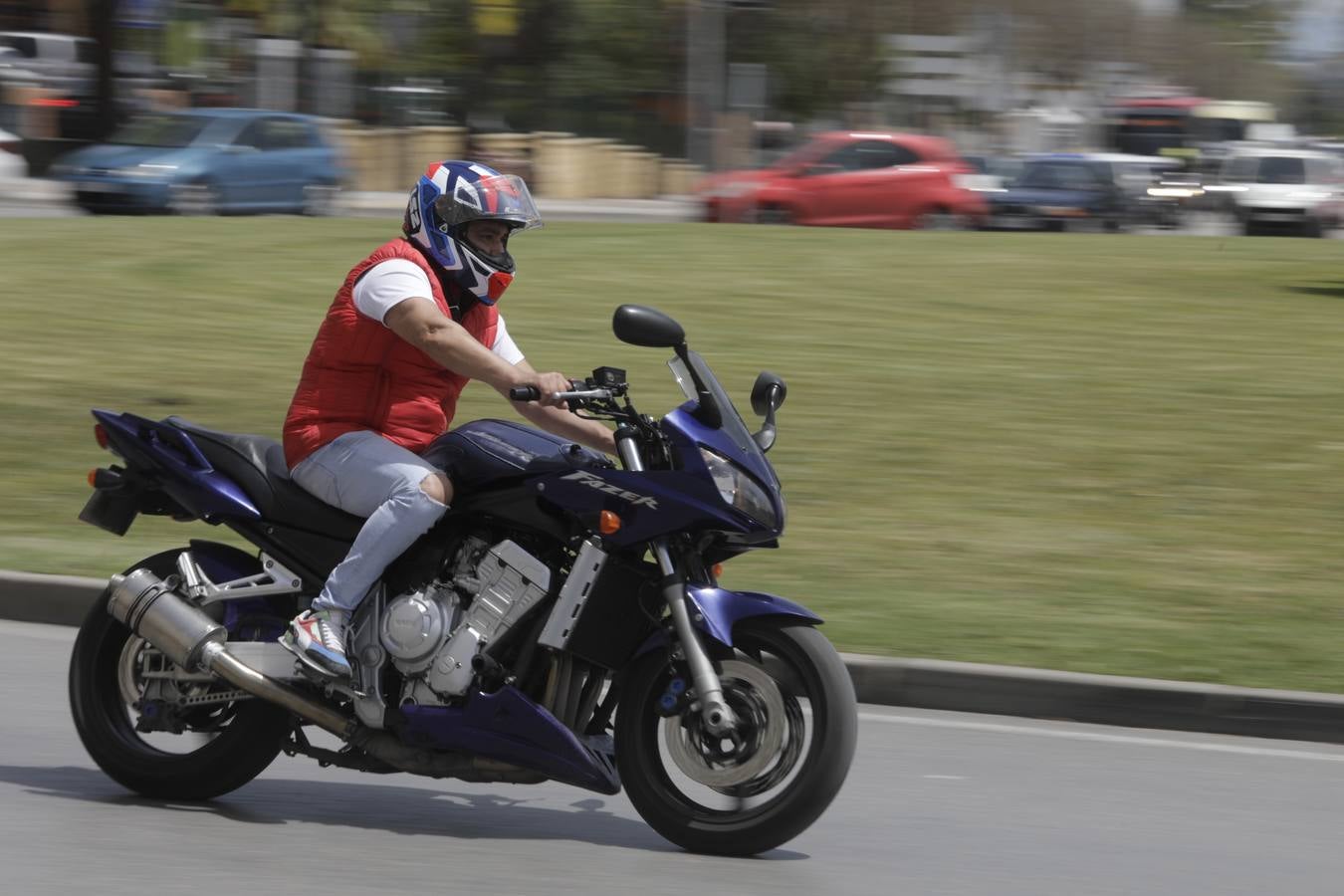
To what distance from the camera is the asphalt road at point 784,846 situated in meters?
5.08

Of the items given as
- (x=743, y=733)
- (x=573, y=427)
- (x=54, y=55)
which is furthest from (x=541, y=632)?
(x=54, y=55)

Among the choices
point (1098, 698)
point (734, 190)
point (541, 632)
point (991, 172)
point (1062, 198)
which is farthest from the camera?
point (991, 172)

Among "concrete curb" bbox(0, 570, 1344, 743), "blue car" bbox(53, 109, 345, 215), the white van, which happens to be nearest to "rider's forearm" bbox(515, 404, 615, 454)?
"concrete curb" bbox(0, 570, 1344, 743)

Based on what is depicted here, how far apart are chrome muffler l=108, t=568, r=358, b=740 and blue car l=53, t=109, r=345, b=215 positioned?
20.5 meters

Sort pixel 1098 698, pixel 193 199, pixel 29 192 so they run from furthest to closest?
pixel 29 192
pixel 193 199
pixel 1098 698

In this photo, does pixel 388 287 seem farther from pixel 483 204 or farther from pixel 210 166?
pixel 210 166

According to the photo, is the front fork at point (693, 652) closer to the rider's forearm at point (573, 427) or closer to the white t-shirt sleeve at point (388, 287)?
the rider's forearm at point (573, 427)

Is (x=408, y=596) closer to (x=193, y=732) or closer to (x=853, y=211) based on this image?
(x=193, y=732)

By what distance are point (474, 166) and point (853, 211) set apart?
71.6 feet

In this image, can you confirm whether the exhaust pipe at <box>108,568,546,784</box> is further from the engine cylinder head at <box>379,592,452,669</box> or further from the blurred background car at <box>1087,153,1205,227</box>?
the blurred background car at <box>1087,153,1205,227</box>

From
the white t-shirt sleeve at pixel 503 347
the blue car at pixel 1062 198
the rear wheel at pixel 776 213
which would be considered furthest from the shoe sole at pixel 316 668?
the blue car at pixel 1062 198

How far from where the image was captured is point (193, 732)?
5785 millimetres

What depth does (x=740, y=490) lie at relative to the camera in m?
5.07

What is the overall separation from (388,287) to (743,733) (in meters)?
1.46
